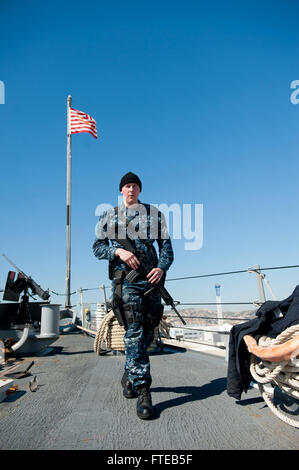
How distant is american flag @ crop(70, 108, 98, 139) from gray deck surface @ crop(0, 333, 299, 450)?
11249 mm

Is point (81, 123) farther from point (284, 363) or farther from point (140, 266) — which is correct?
point (284, 363)

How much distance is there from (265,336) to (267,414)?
0.48 meters

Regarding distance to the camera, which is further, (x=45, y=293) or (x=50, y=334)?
(x=45, y=293)

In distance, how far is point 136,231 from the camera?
2.06 metres

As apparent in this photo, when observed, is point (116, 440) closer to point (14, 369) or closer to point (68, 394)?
point (68, 394)

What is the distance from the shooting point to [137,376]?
1.70 meters

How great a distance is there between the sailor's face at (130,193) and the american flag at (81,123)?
10755mm

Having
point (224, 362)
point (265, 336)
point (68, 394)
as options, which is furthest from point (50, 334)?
point (265, 336)

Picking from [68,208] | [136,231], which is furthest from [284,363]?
[68,208]

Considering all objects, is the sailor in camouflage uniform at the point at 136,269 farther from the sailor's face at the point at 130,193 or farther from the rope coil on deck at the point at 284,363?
the rope coil on deck at the point at 284,363

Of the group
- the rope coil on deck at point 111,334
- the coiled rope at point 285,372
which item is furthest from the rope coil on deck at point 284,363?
the rope coil on deck at point 111,334

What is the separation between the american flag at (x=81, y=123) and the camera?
39.4 ft

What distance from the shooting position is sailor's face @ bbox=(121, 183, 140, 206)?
82.9 inches
